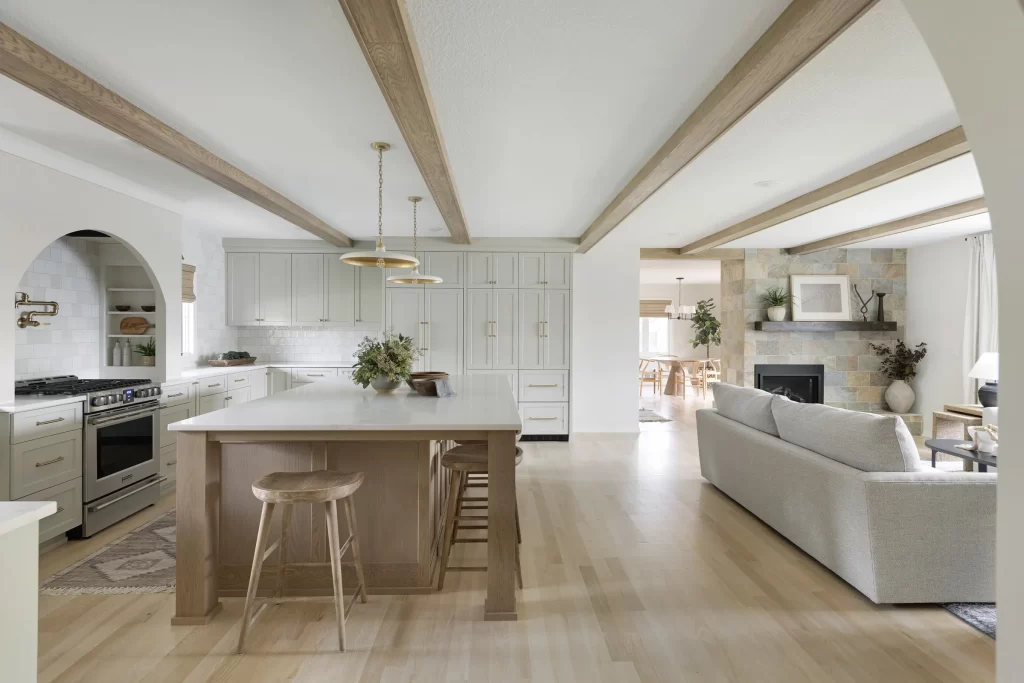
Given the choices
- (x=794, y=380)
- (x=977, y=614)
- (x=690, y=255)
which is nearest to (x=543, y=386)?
(x=690, y=255)

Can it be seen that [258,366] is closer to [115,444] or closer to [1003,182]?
[115,444]

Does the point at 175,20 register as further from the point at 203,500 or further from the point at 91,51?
the point at 203,500

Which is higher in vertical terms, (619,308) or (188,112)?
(188,112)

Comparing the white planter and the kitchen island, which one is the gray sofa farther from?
the white planter

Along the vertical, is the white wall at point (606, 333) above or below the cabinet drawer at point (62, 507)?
above

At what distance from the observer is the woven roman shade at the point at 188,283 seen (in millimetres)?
5344

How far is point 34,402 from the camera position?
120 inches

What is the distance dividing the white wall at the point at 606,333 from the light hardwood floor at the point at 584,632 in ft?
11.1

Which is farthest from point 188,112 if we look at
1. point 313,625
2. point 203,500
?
point 313,625

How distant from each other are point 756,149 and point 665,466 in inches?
117

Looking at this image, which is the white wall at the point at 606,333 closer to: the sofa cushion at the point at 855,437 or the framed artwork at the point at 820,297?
the framed artwork at the point at 820,297

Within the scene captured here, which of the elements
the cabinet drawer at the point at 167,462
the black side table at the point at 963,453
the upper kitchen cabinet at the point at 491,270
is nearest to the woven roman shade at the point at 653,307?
the upper kitchen cabinet at the point at 491,270

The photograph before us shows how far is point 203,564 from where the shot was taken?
7.51 ft

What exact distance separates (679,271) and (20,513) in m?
10.3
